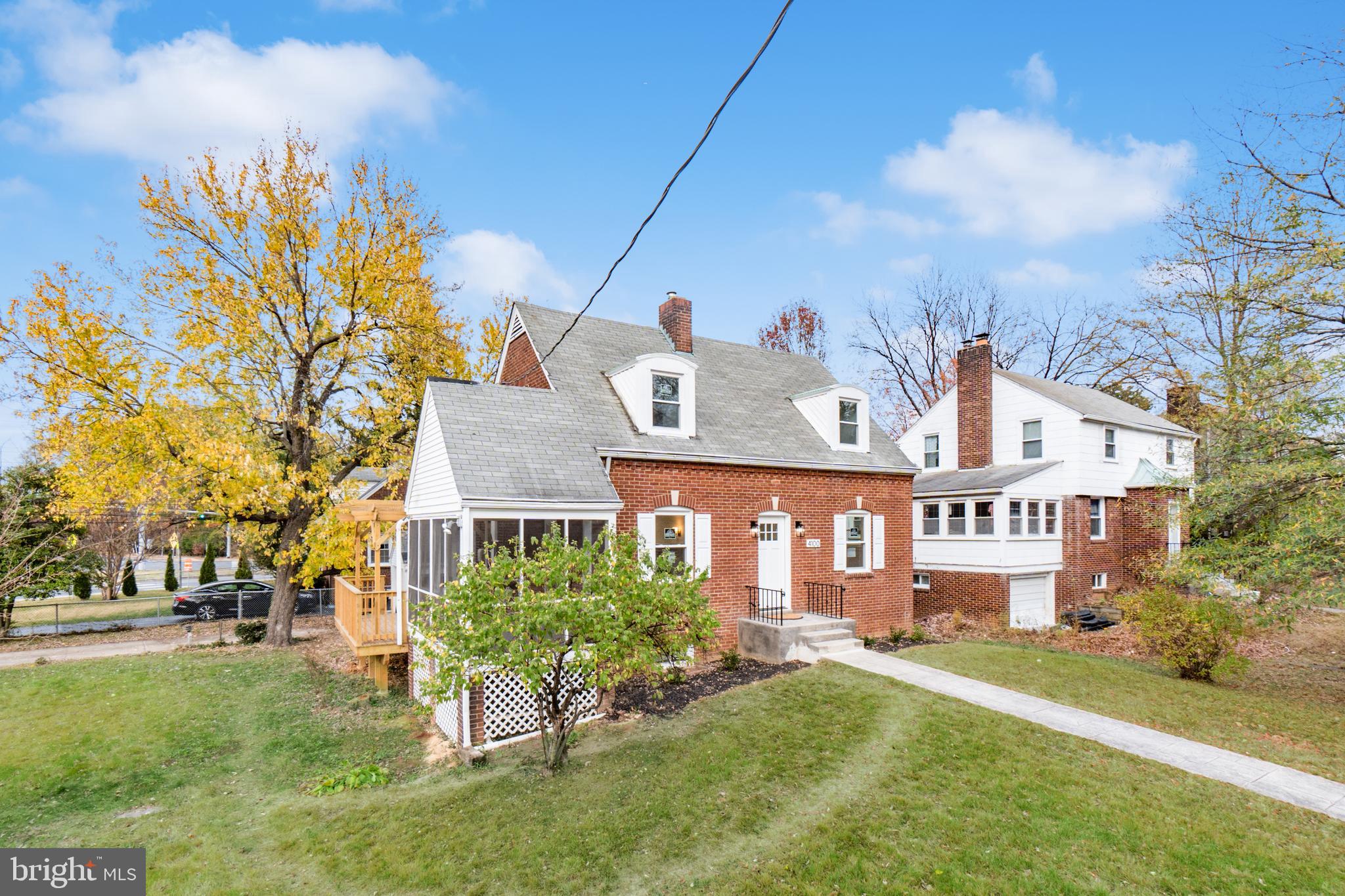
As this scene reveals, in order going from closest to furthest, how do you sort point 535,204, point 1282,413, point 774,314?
point 1282,413, point 535,204, point 774,314

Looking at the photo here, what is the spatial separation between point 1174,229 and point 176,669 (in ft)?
79.4

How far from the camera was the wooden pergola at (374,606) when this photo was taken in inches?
459

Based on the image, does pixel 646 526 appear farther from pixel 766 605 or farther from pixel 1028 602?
pixel 1028 602

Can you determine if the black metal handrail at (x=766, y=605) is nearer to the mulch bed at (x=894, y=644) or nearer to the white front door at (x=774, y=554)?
the white front door at (x=774, y=554)

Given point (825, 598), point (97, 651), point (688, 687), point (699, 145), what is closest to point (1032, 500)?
point (825, 598)

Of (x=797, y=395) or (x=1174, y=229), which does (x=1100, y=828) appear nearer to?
(x=797, y=395)

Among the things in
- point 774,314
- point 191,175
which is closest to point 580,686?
point 191,175

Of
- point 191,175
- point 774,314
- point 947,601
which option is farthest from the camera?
point 774,314

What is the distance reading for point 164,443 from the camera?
46.6 ft

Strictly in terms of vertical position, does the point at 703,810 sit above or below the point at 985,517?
below

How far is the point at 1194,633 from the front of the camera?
11383mm

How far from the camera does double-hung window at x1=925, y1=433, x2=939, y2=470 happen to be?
920 inches

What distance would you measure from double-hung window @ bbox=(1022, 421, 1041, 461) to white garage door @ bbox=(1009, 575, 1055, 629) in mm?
4015

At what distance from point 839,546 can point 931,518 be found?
7240 millimetres
